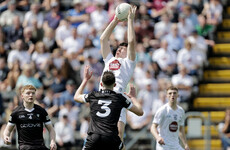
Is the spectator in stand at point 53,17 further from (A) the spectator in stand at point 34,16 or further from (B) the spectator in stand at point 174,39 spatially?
(B) the spectator in stand at point 174,39

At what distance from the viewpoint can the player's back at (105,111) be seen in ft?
31.8

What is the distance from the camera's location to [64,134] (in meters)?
17.8

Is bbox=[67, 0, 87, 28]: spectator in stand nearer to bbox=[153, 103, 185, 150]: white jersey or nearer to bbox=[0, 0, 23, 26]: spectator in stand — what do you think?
bbox=[0, 0, 23, 26]: spectator in stand

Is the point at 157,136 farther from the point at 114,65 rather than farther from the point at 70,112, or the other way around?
the point at 70,112

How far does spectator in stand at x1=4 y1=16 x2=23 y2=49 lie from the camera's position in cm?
2081

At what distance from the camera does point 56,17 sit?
2116cm

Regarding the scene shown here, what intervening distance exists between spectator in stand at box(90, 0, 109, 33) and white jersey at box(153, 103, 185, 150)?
820 cm

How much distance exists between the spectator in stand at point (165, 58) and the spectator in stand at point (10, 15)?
17.4ft

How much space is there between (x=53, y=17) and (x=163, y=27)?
12.6ft

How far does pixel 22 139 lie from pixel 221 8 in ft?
38.9

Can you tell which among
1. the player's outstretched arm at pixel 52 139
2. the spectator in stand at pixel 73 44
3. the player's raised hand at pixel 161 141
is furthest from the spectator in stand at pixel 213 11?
the player's outstretched arm at pixel 52 139

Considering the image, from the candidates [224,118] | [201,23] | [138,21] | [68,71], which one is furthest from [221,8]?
[68,71]

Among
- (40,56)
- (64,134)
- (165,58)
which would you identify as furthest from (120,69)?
(40,56)

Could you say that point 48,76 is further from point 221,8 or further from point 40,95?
point 221,8
